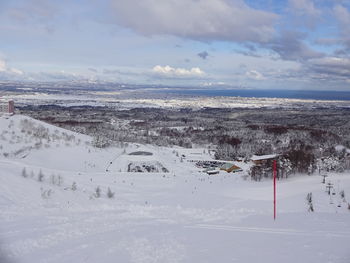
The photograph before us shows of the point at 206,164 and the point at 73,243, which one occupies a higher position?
the point at 73,243

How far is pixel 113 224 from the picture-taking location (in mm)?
8555

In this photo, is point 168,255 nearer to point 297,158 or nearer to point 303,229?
point 303,229

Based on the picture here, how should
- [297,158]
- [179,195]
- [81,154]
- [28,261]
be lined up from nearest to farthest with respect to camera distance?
[28,261]
[179,195]
[297,158]
[81,154]

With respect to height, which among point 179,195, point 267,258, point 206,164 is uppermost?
point 267,258

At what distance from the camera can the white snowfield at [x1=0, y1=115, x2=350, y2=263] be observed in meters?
6.42

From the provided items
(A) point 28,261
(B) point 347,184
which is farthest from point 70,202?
(B) point 347,184

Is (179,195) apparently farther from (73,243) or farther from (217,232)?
(73,243)

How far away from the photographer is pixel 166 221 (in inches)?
362

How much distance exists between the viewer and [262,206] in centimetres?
1151

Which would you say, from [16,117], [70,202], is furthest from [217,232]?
[16,117]

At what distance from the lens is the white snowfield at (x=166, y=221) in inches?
253

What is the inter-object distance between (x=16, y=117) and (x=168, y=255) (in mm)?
35067

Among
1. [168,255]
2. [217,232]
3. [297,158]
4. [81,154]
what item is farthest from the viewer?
[81,154]

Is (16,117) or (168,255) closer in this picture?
(168,255)
